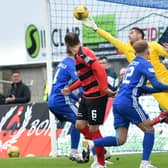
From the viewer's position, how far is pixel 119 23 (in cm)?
1531

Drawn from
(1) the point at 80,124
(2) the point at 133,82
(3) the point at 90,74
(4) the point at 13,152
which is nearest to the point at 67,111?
(1) the point at 80,124

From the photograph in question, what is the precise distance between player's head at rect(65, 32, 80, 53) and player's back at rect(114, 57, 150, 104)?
57.2 inches

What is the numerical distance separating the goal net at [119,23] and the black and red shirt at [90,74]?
277cm

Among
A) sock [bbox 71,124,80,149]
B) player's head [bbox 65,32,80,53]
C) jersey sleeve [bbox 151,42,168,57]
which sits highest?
player's head [bbox 65,32,80,53]

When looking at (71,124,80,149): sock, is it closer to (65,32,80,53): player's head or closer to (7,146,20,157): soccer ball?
(65,32,80,53): player's head

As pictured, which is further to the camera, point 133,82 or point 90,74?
point 90,74

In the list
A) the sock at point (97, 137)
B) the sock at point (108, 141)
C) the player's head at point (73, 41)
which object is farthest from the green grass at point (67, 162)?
the player's head at point (73, 41)

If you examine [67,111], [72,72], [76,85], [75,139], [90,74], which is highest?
[90,74]

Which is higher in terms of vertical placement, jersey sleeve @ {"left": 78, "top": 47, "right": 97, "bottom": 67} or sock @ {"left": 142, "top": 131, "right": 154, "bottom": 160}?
jersey sleeve @ {"left": 78, "top": 47, "right": 97, "bottom": 67}

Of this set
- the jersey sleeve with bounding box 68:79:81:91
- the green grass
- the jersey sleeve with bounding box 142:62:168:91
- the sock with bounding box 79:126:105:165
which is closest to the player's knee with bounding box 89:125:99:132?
the sock with bounding box 79:126:105:165

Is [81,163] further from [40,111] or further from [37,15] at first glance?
[37,15]

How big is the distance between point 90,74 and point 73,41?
2.36 ft

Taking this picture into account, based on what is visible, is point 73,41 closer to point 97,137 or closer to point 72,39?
point 72,39

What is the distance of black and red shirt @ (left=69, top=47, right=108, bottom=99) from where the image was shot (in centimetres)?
1141
